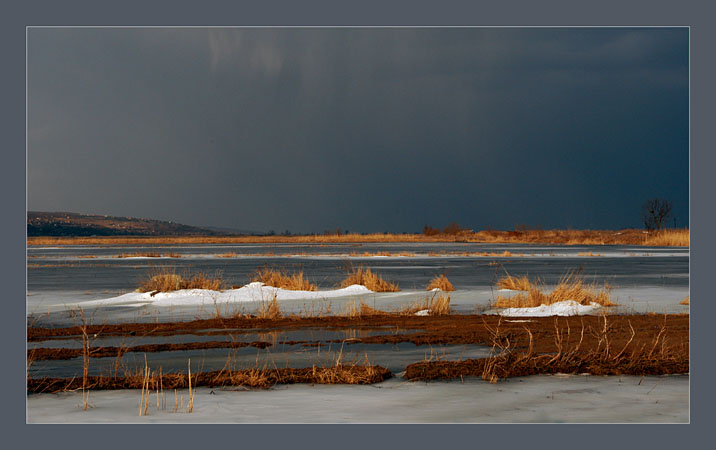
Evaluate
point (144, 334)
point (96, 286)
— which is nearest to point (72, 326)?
point (144, 334)

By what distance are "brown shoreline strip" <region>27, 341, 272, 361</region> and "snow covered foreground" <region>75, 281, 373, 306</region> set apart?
5161 mm

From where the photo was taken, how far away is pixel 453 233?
97.0 m

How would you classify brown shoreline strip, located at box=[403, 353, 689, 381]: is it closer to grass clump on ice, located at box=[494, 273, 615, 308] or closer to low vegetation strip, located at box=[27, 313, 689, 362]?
low vegetation strip, located at box=[27, 313, 689, 362]

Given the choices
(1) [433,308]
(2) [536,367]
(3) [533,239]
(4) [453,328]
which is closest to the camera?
(2) [536,367]

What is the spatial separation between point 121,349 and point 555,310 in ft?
24.9

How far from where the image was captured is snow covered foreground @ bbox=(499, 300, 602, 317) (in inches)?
548

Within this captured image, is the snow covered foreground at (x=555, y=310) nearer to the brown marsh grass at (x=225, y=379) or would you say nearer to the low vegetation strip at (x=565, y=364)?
the low vegetation strip at (x=565, y=364)

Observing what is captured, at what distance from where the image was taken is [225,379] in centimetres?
808

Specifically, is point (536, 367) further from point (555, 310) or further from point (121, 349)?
point (555, 310)

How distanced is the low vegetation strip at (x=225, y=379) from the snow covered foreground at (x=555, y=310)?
19.7 ft

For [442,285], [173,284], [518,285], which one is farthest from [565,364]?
[173,284]

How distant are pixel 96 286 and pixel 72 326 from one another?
27.5 ft
